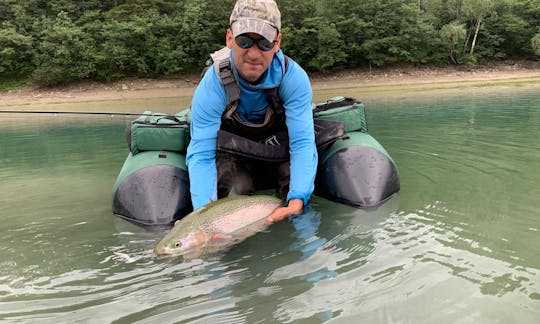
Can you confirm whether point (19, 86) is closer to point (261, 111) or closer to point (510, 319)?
point (261, 111)

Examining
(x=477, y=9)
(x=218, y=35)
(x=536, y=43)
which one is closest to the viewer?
(x=218, y=35)

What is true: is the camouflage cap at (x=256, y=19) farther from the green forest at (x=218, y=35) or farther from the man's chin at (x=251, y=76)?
the green forest at (x=218, y=35)

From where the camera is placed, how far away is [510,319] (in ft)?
7.20

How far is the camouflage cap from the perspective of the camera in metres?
3.24

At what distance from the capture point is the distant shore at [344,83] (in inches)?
1098

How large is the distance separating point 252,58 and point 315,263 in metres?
1.68

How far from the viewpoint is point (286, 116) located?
3.87 m

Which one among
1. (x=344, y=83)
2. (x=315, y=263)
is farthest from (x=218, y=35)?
(x=315, y=263)

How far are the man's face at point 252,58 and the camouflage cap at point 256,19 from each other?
0.09 meters

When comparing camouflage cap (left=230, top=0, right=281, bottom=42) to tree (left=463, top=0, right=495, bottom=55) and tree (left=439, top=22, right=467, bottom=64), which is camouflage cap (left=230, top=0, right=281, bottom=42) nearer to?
tree (left=439, top=22, right=467, bottom=64)

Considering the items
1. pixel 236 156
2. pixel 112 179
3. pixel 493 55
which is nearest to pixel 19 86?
pixel 112 179

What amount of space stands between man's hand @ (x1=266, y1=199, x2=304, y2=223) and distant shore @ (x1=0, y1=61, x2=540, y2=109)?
2518 centimetres

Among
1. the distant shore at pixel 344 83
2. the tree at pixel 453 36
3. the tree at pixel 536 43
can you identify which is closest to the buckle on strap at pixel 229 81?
the distant shore at pixel 344 83

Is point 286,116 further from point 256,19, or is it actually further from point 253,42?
point 256,19
